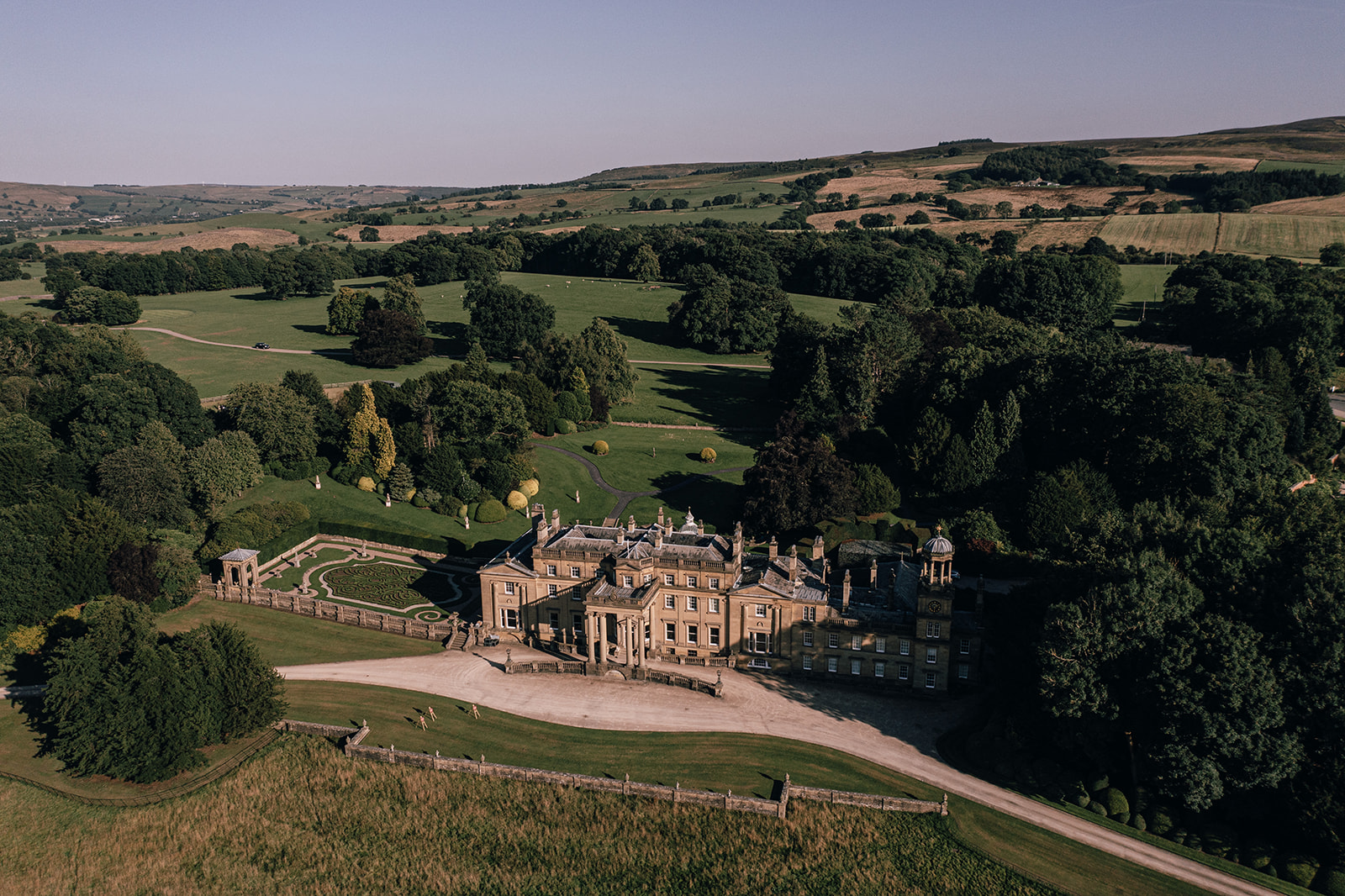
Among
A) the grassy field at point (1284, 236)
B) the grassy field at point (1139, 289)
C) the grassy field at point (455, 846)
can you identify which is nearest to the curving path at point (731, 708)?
the grassy field at point (455, 846)

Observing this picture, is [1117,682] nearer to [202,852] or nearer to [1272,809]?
[1272,809]

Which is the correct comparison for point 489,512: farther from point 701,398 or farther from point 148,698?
point 701,398

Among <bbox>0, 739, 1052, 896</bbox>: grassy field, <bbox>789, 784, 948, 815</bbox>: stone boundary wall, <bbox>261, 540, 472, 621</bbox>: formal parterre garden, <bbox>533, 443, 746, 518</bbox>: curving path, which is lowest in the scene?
<bbox>0, 739, 1052, 896</bbox>: grassy field

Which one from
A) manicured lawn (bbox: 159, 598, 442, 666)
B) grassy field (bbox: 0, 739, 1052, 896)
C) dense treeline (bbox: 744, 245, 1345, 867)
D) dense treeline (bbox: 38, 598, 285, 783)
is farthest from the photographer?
manicured lawn (bbox: 159, 598, 442, 666)

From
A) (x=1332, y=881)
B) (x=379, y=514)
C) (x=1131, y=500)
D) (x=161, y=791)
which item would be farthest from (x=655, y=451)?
(x=1332, y=881)

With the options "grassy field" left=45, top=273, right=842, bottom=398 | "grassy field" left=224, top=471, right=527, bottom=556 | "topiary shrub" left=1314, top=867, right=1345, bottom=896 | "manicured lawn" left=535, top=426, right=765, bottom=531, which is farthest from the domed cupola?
"grassy field" left=45, top=273, right=842, bottom=398

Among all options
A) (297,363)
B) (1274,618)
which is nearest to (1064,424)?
(1274,618)

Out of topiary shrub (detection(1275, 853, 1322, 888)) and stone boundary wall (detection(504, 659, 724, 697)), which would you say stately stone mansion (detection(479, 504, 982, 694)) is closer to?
stone boundary wall (detection(504, 659, 724, 697))
